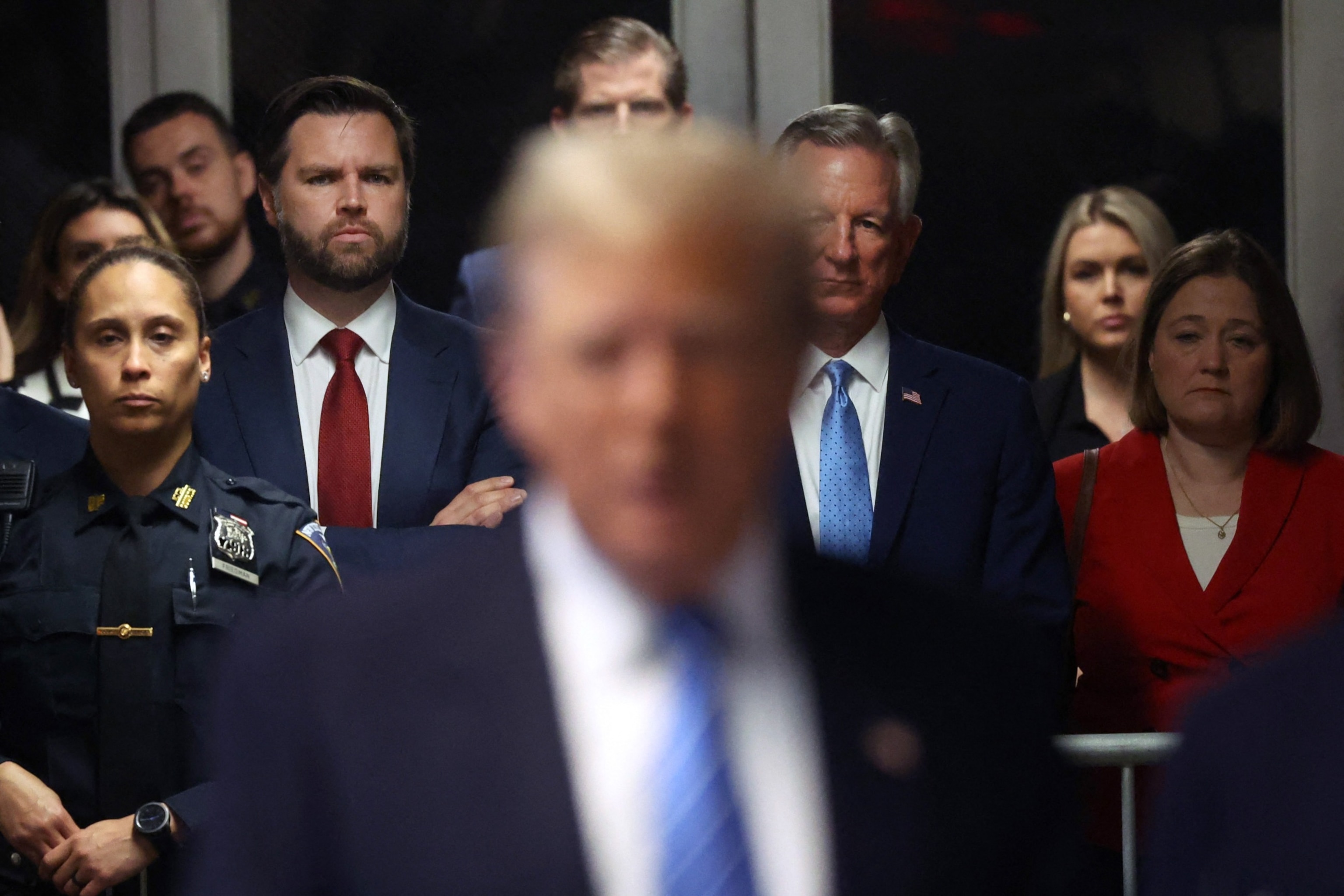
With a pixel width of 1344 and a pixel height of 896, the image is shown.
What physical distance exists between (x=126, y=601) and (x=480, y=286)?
3.84 feet

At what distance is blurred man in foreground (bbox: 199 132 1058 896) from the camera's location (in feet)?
3.25

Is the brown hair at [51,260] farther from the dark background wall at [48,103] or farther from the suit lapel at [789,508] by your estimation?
the suit lapel at [789,508]

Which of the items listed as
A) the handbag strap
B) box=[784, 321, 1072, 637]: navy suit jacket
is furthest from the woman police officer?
the handbag strap

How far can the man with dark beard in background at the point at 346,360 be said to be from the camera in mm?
3242

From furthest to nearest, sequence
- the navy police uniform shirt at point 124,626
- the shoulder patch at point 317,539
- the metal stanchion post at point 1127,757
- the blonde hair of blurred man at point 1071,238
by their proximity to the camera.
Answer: the blonde hair of blurred man at point 1071,238, the shoulder patch at point 317,539, the navy police uniform shirt at point 124,626, the metal stanchion post at point 1127,757

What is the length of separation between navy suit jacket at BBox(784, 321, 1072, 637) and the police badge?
99 cm

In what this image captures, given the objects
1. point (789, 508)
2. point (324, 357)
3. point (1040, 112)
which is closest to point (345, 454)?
point (324, 357)

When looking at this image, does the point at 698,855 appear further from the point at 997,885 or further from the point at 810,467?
the point at 810,467

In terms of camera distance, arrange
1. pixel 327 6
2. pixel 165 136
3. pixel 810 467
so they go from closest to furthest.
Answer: pixel 810 467 → pixel 165 136 → pixel 327 6

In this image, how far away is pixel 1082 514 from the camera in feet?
11.0

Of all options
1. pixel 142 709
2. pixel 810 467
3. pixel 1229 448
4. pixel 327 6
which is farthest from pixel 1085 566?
pixel 327 6

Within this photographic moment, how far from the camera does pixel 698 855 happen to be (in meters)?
1.03

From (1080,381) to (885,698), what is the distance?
10.1 feet

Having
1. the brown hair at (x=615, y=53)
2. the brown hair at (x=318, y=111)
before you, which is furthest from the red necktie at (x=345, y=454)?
the brown hair at (x=615, y=53)
